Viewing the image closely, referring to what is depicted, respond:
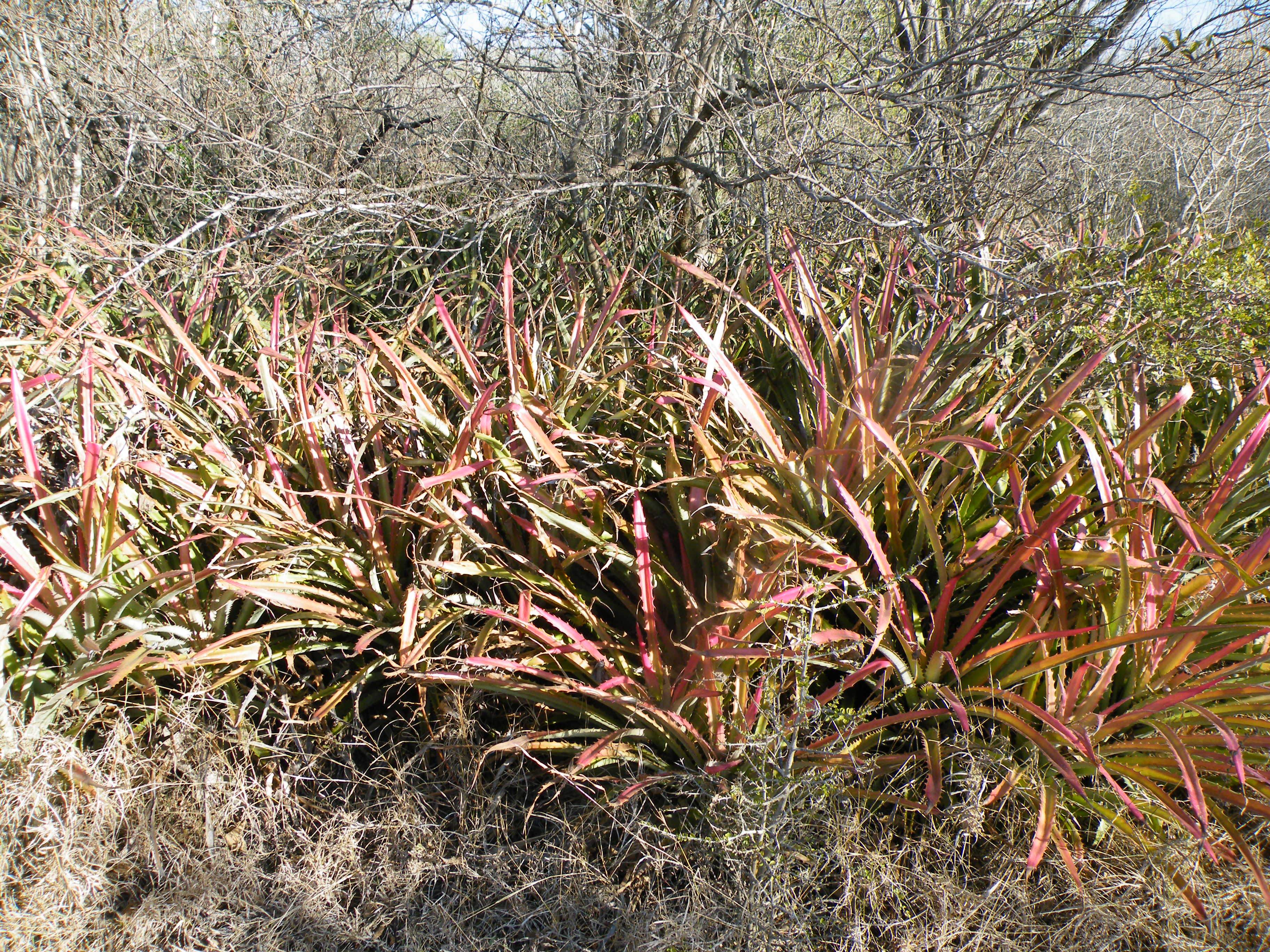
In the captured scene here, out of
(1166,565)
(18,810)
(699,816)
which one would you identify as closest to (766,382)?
(1166,565)

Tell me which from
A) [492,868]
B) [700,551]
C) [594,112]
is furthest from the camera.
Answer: [594,112]

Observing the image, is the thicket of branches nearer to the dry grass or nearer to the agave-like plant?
the agave-like plant

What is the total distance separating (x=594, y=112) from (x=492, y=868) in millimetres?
2687

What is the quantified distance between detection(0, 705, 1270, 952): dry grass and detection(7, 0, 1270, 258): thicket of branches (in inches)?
66.3

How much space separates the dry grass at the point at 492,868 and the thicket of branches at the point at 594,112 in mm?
1684

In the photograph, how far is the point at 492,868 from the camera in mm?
1772

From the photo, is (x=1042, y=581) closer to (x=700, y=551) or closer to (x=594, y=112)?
(x=700, y=551)

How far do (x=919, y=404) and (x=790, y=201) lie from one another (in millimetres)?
1274

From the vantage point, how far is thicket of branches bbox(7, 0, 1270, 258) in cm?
292

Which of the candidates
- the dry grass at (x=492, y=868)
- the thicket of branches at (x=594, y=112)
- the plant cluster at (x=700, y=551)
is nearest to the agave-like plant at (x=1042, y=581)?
the plant cluster at (x=700, y=551)

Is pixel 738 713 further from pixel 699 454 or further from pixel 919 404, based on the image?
pixel 919 404

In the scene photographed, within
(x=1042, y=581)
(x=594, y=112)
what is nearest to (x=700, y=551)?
(x=1042, y=581)

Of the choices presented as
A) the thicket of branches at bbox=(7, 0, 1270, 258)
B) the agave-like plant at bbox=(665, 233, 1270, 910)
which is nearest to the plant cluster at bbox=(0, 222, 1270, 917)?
the agave-like plant at bbox=(665, 233, 1270, 910)

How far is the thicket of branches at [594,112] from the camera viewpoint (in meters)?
2.92
